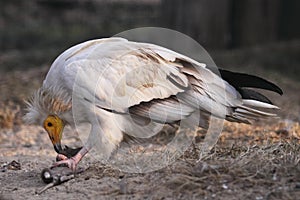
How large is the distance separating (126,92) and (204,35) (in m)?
6.31

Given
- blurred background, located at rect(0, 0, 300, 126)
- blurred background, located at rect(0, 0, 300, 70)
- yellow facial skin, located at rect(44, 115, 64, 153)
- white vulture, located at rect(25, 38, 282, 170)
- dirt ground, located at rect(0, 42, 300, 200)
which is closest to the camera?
dirt ground, located at rect(0, 42, 300, 200)

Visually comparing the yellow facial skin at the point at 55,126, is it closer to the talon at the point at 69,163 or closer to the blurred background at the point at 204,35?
the talon at the point at 69,163

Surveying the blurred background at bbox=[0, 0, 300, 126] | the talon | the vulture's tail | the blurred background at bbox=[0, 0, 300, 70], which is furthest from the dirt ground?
the blurred background at bbox=[0, 0, 300, 70]

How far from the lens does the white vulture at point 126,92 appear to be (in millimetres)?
4672

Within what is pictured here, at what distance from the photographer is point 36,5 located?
1526 cm

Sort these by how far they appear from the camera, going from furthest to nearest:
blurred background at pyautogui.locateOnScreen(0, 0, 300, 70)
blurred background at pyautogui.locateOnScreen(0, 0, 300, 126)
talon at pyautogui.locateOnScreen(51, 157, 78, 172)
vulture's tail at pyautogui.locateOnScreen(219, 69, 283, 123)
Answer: blurred background at pyautogui.locateOnScreen(0, 0, 300, 70), blurred background at pyautogui.locateOnScreen(0, 0, 300, 126), vulture's tail at pyautogui.locateOnScreen(219, 69, 283, 123), talon at pyautogui.locateOnScreen(51, 157, 78, 172)

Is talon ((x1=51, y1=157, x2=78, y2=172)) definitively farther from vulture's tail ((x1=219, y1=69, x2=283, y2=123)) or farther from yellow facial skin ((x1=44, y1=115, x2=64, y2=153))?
vulture's tail ((x1=219, y1=69, x2=283, y2=123))

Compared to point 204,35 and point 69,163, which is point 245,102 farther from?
point 204,35

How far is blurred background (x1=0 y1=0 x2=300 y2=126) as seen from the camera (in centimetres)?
977

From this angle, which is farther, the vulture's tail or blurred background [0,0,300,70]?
blurred background [0,0,300,70]

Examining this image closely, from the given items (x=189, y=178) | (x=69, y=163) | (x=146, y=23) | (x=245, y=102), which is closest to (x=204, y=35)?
(x=146, y=23)

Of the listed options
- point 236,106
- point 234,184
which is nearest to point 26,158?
point 236,106

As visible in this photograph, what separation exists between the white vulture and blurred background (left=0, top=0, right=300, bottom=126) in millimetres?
2763

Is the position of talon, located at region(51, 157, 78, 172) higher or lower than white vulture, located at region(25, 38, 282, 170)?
lower
